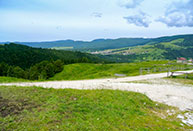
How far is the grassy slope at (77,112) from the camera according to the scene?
7711 millimetres

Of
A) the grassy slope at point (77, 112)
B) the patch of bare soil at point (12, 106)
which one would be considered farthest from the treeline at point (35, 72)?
the patch of bare soil at point (12, 106)

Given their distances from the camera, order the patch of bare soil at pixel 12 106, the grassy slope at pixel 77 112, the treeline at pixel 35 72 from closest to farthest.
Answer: the grassy slope at pixel 77 112, the patch of bare soil at pixel 12 106, the treeline at pixel 35 72

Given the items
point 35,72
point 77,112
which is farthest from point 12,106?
point 35,72

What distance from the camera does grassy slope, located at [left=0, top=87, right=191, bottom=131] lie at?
7711 millimetres

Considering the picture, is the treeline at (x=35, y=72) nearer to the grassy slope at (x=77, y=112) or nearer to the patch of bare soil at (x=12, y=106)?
the grassy slope at (x=77, y=112)

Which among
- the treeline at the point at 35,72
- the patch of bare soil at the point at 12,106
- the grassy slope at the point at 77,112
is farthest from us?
the treeline at the point at 35,72

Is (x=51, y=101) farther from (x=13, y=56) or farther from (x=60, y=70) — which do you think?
(x=13, y=56)

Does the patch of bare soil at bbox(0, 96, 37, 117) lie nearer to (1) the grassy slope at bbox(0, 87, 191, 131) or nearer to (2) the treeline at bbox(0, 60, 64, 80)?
(1) the grassy slope at bbox(0, 87, 191, 131)

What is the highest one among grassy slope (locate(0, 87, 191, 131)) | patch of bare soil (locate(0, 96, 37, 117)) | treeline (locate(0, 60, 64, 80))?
patch of bare soil (locate(0, 96, 37, 117))

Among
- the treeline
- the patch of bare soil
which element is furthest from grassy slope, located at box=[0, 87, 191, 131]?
the treeline

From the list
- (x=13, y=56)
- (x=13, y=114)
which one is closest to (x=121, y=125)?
(x=13, y=114)

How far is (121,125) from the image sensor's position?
834cm

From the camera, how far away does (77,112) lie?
923 centimetres

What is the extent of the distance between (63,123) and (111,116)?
10.6 ft
